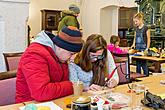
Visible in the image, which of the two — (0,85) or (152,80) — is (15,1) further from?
(152,80)

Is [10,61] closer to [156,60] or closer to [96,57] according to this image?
[96,57]

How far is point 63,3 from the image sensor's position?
10.6 meters

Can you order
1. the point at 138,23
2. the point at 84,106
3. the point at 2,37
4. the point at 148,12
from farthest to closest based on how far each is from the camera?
the point at 148,12, the point at 138,23, the point at 2,37, the point at 84,106

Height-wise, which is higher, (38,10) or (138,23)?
(38,10)

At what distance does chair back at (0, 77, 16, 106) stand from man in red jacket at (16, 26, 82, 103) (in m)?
0.15

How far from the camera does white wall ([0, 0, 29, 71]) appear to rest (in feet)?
11.8

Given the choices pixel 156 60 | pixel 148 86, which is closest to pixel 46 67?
pixel 148 86

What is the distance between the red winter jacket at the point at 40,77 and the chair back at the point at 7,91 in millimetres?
152

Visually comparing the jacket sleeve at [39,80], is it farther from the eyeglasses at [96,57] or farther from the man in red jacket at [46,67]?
the eyeglasses at [96,57]

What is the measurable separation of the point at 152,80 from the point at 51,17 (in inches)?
307

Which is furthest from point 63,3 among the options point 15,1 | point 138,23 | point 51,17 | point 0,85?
point 0,85

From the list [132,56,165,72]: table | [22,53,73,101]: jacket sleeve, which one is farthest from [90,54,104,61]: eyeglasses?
[132,56,165,72]: table

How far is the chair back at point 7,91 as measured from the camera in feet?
6.64

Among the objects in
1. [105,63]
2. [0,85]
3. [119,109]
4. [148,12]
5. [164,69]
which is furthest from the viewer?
[148,12]
